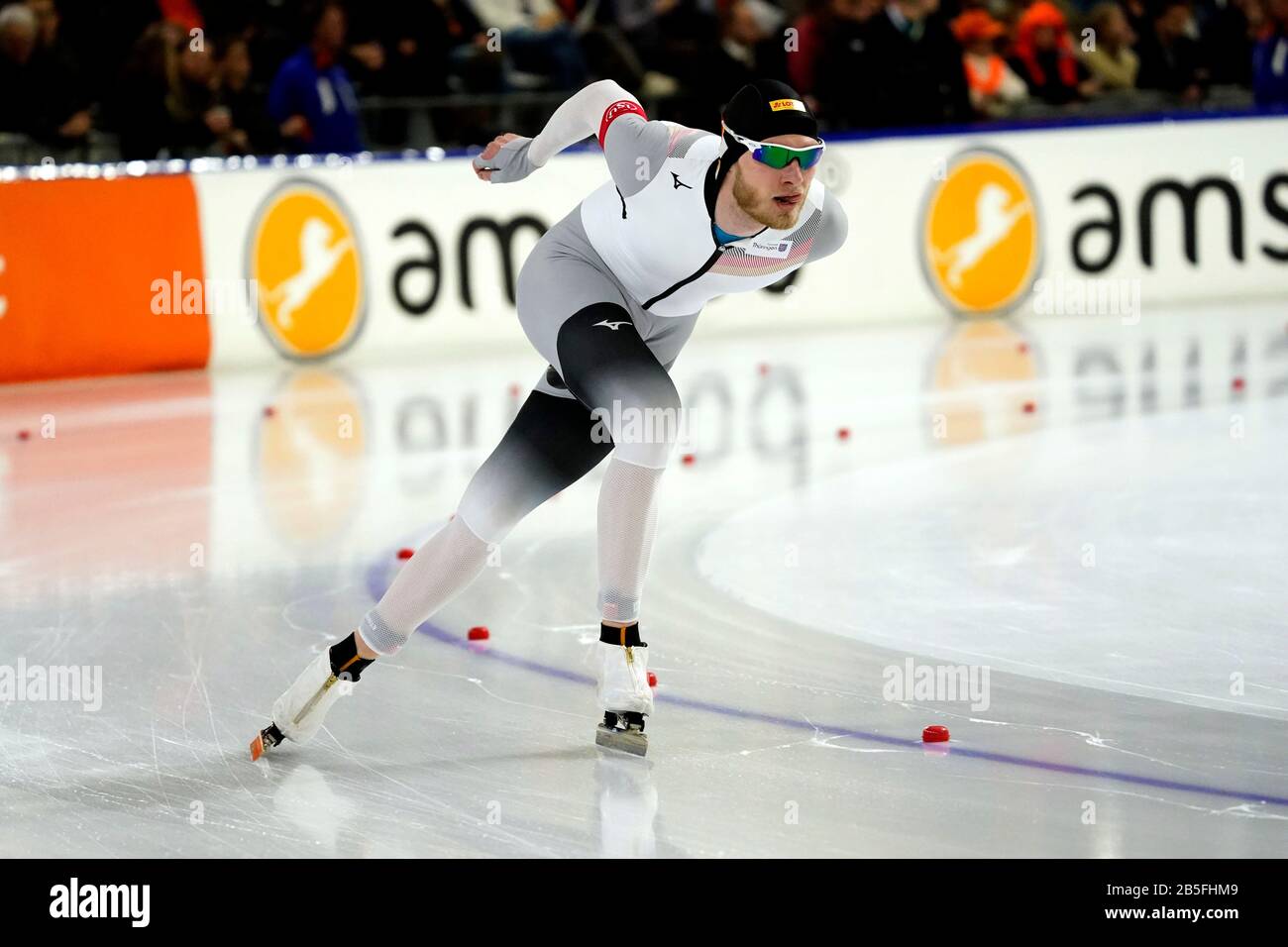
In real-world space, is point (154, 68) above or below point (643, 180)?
above

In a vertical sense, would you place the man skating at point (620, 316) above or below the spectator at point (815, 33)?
below

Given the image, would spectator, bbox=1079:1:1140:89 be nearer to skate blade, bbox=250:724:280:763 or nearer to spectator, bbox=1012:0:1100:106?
spectator, bbox=1012:0:1100:106

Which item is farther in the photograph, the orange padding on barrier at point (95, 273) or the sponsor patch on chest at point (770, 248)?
the orange padding on barrier at point (95, 273)

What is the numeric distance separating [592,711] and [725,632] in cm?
81

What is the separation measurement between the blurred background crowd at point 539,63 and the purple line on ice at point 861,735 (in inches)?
274

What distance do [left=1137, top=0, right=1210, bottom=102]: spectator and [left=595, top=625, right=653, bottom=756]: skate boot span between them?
12125 mm

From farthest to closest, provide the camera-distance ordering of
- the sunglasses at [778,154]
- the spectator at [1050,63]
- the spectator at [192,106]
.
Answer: the spectator at [1050,63], the spectator at [192,106], the sunglasses at [778,154]

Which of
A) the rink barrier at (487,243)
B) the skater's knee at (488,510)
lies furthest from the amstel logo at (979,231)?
the skater's knee at (488,510)

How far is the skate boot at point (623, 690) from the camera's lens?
4.29 m

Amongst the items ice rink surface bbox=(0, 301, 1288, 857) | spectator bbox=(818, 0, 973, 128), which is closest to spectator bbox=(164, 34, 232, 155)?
ice rink surface bbox=(0, 301, 1288, 857)

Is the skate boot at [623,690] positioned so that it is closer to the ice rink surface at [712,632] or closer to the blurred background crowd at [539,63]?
the ice rink surface at [712,632]
